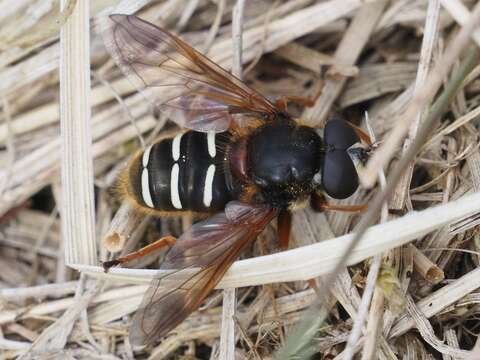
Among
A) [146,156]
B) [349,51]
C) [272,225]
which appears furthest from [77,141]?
[349,51]

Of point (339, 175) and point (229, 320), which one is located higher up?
point (339, 175)

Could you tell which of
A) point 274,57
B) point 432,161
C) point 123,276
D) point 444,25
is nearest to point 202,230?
point 123,276

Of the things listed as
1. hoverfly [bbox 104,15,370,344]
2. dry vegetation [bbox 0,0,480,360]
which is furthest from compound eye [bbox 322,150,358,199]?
dry vegetation [bbox 0,0,480,360]

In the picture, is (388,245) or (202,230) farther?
(202,230)

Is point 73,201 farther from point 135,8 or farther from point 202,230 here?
point 135,8

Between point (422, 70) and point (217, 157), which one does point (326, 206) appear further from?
point (422, 70)
